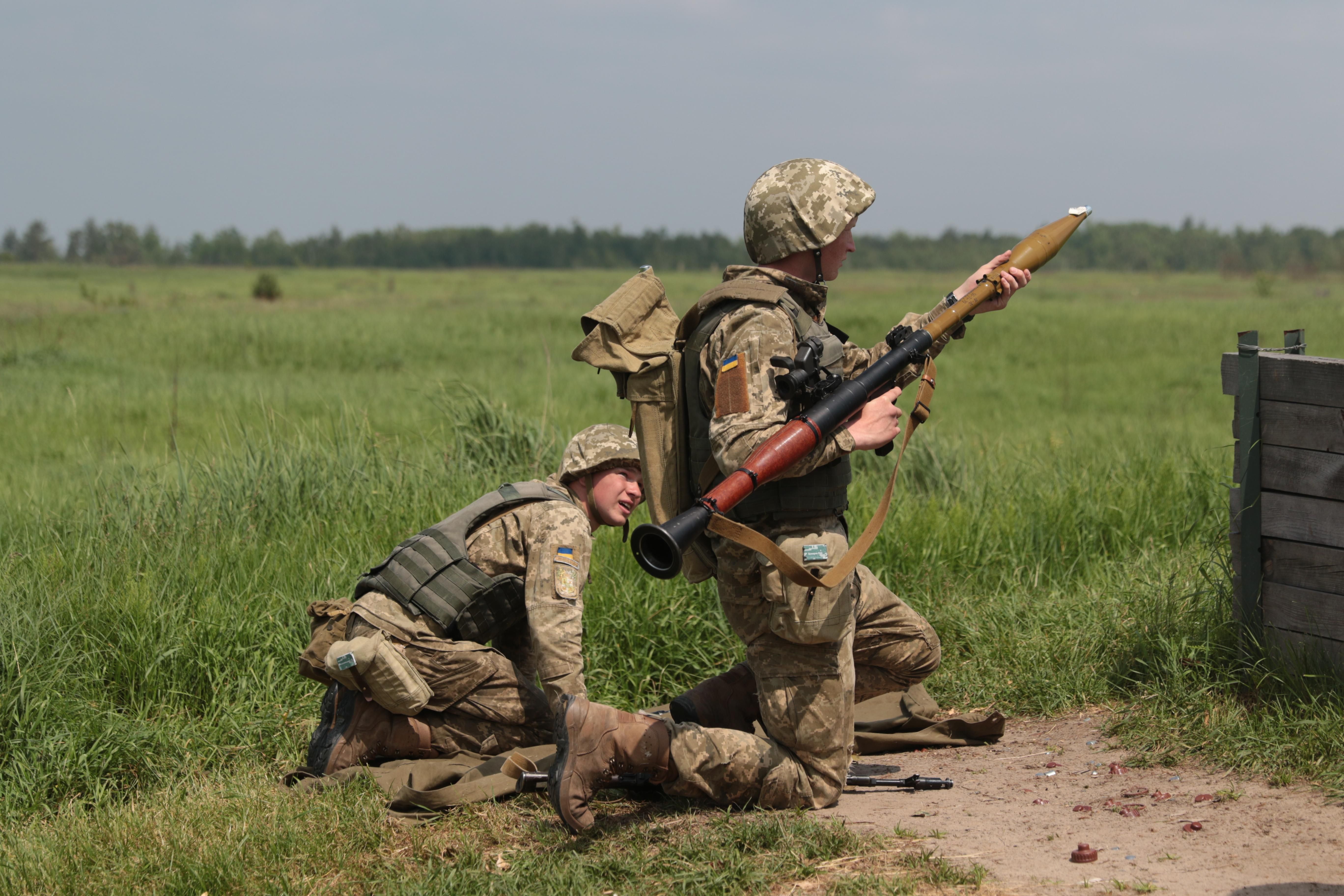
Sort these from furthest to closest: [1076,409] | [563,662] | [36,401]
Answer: [1076,409]
[36,401]
[563,662]

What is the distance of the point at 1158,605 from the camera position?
16.6ft

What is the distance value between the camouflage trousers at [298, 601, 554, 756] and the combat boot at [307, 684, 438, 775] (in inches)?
3.2

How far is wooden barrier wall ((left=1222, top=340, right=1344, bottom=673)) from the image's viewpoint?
4180mm

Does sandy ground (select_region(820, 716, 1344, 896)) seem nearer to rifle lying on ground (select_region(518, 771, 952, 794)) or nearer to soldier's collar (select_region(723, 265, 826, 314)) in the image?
rifle lying on ground (select_region(518, 771, 952, 794))

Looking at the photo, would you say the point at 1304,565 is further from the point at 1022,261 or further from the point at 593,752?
the point at 593,752

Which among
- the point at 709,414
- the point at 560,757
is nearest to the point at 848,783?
the point at 560,757

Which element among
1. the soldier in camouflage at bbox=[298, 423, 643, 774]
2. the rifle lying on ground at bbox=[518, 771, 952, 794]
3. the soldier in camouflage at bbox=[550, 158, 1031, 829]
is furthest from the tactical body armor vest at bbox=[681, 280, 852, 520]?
the rifle lying on ground at bbox=[518, 771, 952, 794]

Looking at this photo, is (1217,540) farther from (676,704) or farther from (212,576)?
(212,576)

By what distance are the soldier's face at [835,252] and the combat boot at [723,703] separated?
5.16 feet

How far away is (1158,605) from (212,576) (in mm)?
4393

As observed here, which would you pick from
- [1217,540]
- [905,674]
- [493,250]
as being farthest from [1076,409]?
[493,250]

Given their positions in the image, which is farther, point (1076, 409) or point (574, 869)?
point (1076, 409)

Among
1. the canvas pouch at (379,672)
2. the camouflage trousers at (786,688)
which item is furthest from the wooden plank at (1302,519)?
the canvas pouch at (379,672)

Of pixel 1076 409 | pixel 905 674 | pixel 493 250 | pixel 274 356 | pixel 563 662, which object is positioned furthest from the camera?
pixel 493 250
